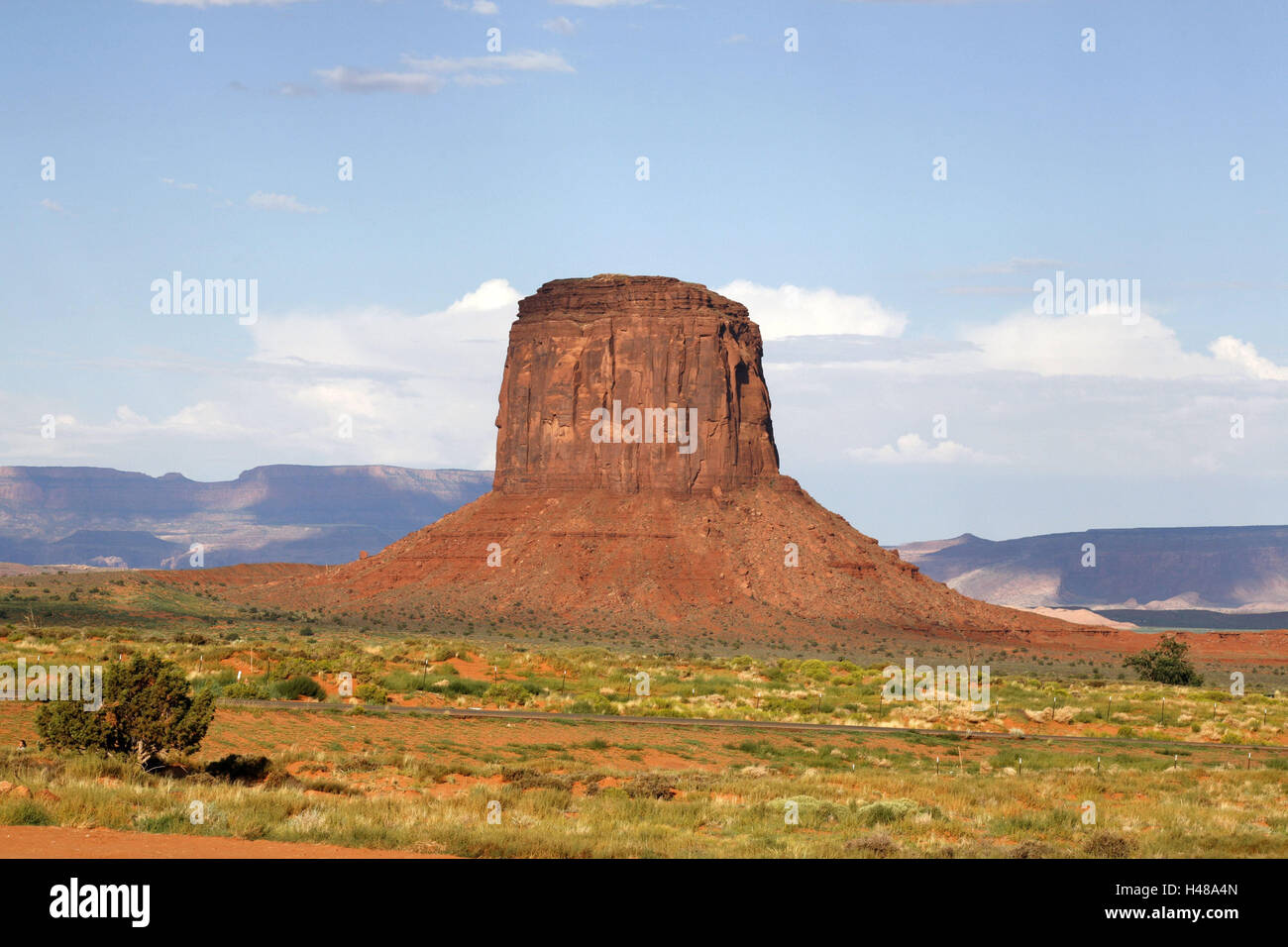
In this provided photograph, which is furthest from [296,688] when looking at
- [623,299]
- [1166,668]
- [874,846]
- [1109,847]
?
[623,299]

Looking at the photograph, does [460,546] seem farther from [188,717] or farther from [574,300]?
[188,717]

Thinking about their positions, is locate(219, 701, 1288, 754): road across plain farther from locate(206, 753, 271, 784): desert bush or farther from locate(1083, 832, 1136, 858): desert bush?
locate(1083, 832, 1136, 858): desert bush

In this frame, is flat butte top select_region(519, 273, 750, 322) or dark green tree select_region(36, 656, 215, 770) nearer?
dark green tree select_region(36, 656, 215, 770)

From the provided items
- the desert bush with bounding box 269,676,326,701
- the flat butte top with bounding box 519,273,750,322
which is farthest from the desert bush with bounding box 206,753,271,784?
the flat butte top with bounding box 519,273,750,322

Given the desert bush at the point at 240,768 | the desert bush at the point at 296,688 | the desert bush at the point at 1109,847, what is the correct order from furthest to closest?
the desert bush at the point at 296,688 → the desert bush at the point at 240,768 → the desert bush at the point at 1109,847

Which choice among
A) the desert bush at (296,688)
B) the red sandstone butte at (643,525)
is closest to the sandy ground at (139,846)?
the desert bush at (296,688)

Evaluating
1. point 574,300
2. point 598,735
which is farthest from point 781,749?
point 574,300

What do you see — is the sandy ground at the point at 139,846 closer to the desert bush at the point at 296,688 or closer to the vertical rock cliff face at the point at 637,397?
the desert bush at the point at 296,688
